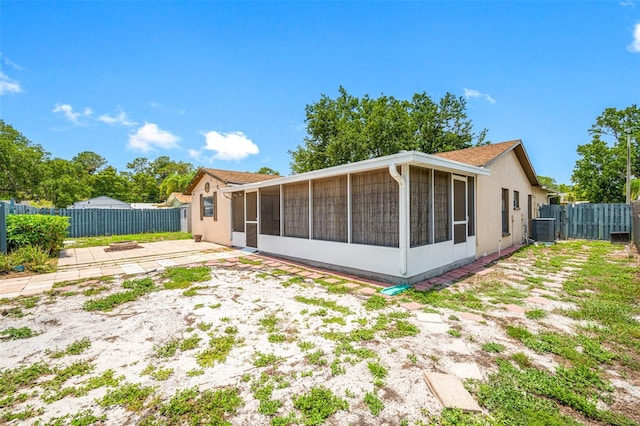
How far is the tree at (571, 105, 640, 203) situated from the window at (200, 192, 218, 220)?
1063 inches

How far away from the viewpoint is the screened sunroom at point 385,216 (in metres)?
5.30

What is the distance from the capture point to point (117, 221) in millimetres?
15664

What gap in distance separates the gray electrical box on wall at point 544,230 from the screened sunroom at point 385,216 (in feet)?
19.4

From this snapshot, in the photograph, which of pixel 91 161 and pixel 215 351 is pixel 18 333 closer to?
pixel 215 351

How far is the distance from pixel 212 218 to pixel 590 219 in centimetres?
1727

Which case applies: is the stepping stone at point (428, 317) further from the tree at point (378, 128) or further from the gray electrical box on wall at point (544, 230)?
the tree at point (378, 128)

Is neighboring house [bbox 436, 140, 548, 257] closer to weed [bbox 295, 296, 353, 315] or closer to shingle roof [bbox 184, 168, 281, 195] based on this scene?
weed [bbox 295, 296, 353, 315]

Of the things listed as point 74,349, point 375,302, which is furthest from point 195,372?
point 375,302

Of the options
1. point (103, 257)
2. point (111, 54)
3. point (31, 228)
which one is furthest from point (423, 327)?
point (111, 54)

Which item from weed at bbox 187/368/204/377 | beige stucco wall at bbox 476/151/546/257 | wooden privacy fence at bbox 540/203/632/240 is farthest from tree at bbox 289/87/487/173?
weed at bbox 187/368/204/377

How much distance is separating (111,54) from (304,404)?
12.2 meters

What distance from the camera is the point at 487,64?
11617 mm

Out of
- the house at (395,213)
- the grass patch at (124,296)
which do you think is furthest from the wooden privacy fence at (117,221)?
the grass patch at (124,296)

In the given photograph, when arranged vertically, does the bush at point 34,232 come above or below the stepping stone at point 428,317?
above
